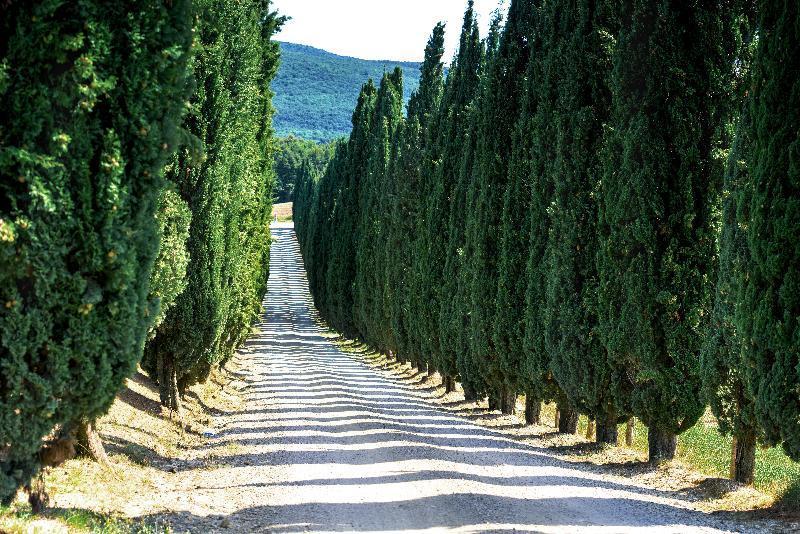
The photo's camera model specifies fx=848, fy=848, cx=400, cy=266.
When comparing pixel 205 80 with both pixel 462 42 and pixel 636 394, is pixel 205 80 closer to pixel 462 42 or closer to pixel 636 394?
pixel 636 394

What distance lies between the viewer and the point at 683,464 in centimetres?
1073

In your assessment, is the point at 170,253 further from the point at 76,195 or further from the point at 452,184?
the point at 452,184

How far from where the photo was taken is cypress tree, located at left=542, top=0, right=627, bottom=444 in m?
11.8

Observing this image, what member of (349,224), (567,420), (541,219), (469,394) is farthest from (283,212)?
(567,420)

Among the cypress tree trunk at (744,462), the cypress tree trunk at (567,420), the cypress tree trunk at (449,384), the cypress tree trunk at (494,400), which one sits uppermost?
the cypress tree trunk at (744,462)

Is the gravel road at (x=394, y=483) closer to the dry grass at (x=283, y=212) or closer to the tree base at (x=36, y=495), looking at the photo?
the tree base at (x=36, y=495)

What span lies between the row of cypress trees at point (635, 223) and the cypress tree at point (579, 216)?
3 cm

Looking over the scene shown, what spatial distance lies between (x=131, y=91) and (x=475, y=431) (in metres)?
9.00

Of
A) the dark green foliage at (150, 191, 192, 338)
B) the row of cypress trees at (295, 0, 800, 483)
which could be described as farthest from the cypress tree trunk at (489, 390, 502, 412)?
the dark green foliage at (150, 191, 192, 338)

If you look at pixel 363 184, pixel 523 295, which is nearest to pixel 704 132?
pixel 523 295

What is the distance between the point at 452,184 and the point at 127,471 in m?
13.8

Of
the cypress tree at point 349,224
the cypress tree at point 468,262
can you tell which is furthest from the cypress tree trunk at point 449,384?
the cypress tree at point 349,224

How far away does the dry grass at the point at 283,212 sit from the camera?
11088 cm

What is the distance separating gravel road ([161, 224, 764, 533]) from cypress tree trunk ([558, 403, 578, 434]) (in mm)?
1130
